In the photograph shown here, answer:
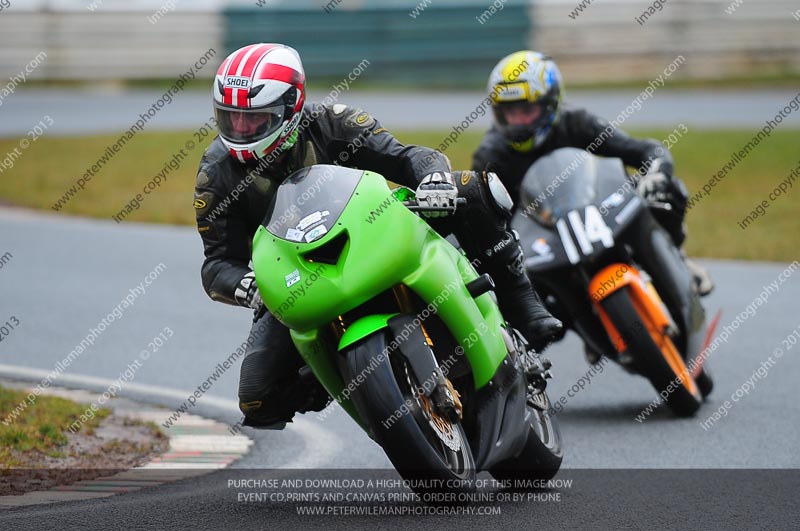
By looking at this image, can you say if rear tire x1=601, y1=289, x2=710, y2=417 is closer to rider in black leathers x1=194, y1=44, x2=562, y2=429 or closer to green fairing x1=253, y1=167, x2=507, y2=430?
rider in black leathers x1=194, y1=44, x2=562, y2=429

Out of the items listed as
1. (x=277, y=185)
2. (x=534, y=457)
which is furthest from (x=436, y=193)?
(x=534, y=457)

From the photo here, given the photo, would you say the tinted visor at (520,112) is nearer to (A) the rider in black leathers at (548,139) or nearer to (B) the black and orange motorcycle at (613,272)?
(A) the rider in black leathers at (548,139)

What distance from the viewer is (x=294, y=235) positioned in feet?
15.8

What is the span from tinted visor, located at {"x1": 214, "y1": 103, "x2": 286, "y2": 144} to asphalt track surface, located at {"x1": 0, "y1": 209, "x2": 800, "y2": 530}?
1493mm

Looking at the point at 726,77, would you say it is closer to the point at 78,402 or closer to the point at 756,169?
the point at 756,169

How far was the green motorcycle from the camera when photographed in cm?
464

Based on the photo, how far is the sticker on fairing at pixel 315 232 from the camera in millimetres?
4762

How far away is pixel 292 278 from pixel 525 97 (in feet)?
11.0

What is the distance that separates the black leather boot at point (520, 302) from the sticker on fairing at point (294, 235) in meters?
1.13

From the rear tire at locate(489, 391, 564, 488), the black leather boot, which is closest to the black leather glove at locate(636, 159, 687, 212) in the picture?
the black leather boot

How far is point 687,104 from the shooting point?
23.5m

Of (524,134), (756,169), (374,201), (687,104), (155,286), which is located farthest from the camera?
(687,104)

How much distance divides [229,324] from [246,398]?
174 inches

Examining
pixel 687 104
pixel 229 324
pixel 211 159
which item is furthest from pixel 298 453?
pixel 687 104
